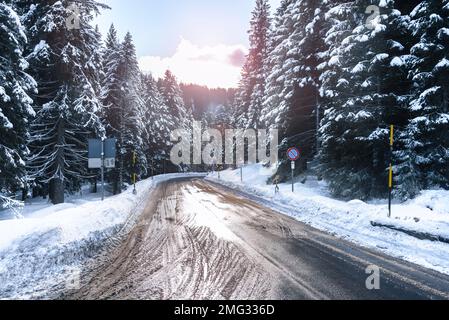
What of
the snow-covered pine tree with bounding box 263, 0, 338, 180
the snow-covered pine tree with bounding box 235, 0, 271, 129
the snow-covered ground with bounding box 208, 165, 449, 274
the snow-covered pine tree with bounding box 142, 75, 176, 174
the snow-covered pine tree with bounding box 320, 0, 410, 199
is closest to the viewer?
the snow-covered ground with bounding box 208, 165, 449, 274

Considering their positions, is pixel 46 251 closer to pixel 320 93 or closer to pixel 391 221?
pixel 391 221

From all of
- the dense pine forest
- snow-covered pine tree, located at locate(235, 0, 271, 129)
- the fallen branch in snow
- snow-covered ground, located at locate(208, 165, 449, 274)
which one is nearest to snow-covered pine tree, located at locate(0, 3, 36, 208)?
the dense pine forest

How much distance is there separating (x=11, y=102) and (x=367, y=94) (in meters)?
15.2

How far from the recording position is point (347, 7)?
16469 millimetres

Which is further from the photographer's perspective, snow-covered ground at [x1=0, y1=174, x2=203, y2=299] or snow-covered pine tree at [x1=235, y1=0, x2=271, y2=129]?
snow-covered pine tree at [x1=235, y1=0, x2=271, y2=129]

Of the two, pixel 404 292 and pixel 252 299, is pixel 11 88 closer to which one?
pixel 252 299

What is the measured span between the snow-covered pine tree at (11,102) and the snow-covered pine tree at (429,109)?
1519 cm

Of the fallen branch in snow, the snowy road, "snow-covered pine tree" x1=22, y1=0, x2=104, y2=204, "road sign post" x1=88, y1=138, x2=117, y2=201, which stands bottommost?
the snowy road

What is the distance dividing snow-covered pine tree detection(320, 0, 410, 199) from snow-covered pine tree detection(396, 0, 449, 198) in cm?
122

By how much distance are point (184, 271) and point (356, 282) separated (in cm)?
308

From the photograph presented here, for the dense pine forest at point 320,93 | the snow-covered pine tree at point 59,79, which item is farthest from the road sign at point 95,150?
the snow-covered pine tree at point 59,79

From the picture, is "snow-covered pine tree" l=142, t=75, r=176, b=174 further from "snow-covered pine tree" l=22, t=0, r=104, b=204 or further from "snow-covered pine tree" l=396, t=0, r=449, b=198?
"snow-covered pine tree" l=396, t=0, r=449, b=198

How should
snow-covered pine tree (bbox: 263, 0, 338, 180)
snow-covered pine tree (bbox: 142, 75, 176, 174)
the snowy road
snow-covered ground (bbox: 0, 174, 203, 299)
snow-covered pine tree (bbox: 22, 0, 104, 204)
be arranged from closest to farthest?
the snowy road → snow-covered ground (bbox: 0, 174, 203, 299) → snow-covered pine tree (bbox: 22, 0, 104, 204) → snow-covered pine tree (bbox: 263, 0, 338, 180) → snow-covered pine tree (bbox: 142, 75, 176, 174)

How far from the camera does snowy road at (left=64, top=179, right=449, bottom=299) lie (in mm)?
5125
